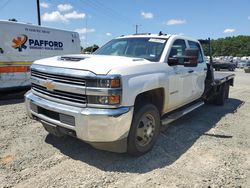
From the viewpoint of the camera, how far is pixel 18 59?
8500 millimetres

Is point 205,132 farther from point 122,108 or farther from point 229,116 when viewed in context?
point 122,108

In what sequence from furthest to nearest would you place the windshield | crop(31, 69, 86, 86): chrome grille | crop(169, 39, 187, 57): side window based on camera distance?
crop(169, 39, 187, 57): side window, the windshield, crop(31, 69, 86, 86): chrome grille

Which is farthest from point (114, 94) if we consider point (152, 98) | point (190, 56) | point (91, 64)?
point (190, 56)

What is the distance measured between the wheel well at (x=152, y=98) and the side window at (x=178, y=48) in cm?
86

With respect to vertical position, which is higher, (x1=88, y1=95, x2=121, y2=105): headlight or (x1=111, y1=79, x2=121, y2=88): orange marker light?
(x1=111, y1=79, x2=121, y2=88): orange marker light

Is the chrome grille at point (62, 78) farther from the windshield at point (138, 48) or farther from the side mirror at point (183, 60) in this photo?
the side mirror at point (183, 60)

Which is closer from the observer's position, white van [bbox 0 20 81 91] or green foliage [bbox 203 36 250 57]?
white van [bbox 0 20 81 91]

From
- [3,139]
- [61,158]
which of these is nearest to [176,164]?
[61,158]

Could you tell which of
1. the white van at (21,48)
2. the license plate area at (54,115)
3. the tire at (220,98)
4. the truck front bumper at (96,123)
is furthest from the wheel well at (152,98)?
the white van at (21,48)

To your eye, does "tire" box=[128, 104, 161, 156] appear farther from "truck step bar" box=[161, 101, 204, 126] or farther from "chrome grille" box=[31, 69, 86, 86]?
"chrome grille" box=[31, 69, 86, 86]

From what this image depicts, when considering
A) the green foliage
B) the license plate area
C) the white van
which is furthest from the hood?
the green foliage

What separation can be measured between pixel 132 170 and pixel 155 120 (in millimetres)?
953

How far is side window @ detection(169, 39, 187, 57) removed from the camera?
4902 mm

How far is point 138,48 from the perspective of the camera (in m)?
4.97
